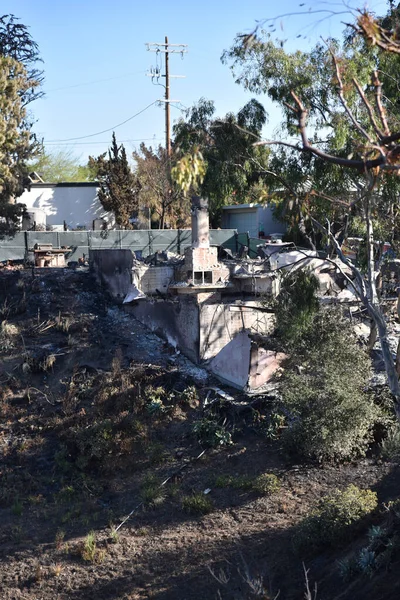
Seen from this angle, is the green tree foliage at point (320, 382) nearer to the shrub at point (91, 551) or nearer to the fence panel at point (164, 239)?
the shrub at point (91, 551)

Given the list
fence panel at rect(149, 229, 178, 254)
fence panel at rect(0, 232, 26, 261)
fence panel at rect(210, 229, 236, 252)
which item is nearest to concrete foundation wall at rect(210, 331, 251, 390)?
fence panel at rect(0, 232, 26, 261)

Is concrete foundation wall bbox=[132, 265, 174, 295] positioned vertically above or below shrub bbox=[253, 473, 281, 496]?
above

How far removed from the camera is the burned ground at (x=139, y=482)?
10844mm

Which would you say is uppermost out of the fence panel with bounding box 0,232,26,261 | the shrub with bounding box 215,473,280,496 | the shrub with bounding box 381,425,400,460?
the fence panel with bounding box 0,232,26,261

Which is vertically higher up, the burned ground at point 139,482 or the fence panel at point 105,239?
A: the fence panel at point 105,239

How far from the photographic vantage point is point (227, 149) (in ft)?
53.1

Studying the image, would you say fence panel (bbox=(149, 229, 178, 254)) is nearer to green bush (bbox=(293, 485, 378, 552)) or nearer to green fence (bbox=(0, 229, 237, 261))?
green fence (bbox=(0, 229, 237, 261))

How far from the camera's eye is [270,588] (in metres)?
9.17

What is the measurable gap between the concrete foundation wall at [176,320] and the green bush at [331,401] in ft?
15.9

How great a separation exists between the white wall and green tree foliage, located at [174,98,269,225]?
79.2 feet

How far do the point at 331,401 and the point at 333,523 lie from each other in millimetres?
3148

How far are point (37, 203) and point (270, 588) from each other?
1368 inches

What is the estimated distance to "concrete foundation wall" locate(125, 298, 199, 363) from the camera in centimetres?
1922

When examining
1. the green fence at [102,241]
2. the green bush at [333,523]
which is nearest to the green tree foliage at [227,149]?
the green bush at [333,523]
